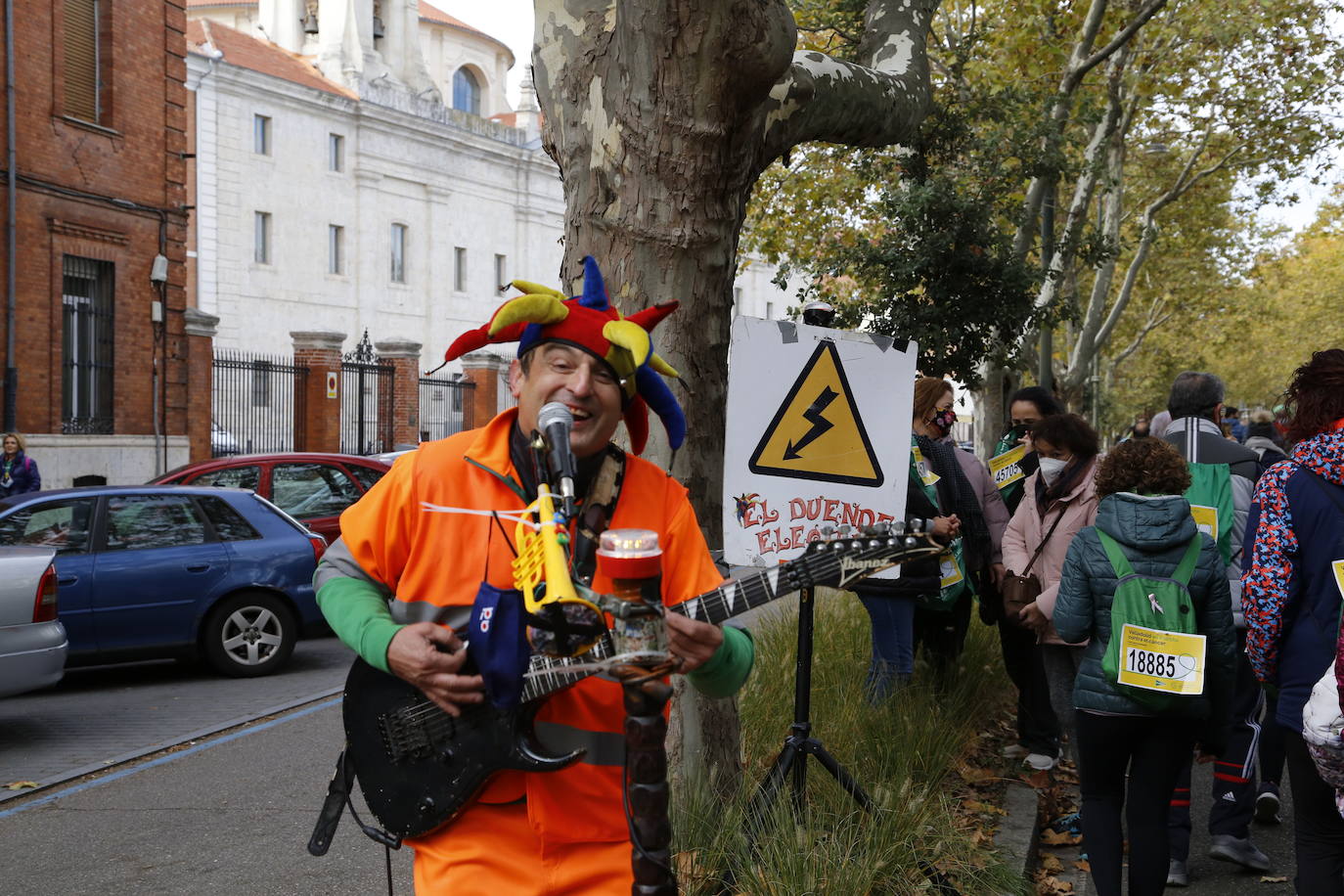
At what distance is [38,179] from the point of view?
21.3 meters

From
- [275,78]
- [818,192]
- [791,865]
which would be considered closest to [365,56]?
[275,78]

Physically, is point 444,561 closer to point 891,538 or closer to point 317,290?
point 891,538

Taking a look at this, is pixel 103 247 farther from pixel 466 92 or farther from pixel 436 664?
pixel 466 92

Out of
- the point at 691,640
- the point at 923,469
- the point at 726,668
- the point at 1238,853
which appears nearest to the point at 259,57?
the point at 923,469

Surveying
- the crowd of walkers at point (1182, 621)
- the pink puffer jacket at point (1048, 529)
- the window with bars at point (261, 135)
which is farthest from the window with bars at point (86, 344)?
the window with bars at point (261, 135)

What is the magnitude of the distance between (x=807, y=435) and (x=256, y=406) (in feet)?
80.2

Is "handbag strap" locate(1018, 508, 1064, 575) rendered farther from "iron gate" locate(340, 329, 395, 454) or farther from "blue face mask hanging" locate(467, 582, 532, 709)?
"iron gate" locate(340, 329, 395, 454)

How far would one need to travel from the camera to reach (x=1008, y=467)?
26.9ft

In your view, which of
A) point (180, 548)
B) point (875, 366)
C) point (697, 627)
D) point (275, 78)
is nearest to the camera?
point (697, 627)

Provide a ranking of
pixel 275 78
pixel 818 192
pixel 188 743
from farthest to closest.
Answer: pixel 275 78, pixel 818 192, pixel 188 743

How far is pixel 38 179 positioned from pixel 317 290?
89.4 feet

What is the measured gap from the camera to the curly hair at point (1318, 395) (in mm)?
4531

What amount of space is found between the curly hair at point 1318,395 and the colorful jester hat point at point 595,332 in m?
2.58

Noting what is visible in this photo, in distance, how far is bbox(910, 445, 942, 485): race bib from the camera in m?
7.30
